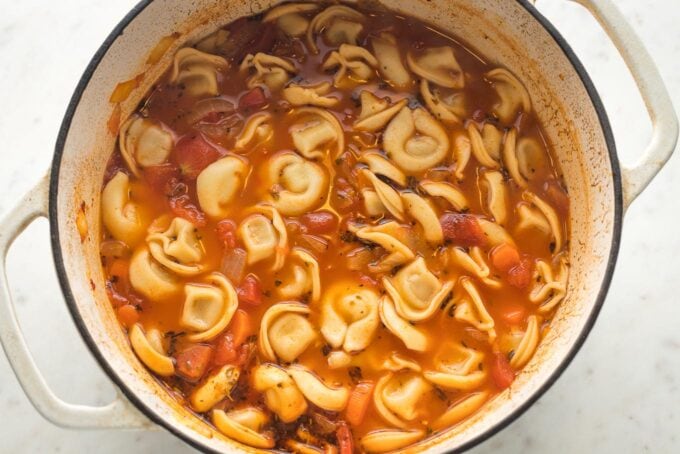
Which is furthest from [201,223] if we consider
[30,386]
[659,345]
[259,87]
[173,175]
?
[659,345]

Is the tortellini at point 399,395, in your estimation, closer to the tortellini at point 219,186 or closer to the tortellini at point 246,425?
the tortellini at point 246,425

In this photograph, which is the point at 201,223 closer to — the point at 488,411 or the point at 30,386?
the point at 30,386

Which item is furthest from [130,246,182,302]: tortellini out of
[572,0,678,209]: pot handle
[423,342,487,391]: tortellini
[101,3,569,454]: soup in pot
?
[572,0,678,209]: pot handle

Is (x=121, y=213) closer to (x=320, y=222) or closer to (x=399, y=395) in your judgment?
(x=320, y=222)

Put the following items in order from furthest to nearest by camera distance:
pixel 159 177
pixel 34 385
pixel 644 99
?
pixel 159 177, pixel 644 99, pixel 34 385

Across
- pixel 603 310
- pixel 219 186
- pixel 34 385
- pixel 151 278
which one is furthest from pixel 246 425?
pixel 603 310

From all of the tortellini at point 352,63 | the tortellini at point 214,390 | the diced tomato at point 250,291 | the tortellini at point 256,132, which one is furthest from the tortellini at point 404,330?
the tortellini at point 352,63

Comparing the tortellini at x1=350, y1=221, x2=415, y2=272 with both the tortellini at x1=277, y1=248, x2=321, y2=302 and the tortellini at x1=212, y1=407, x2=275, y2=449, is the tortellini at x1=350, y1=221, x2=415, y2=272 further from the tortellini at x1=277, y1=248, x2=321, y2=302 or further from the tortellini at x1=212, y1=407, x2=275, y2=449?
the tortellini at x1=212, y1=407, x2=275, y2=449
